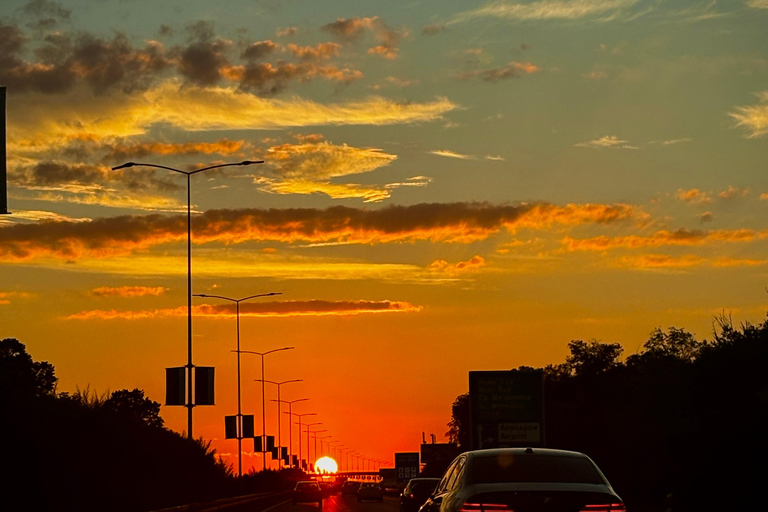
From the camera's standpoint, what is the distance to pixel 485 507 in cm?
1477

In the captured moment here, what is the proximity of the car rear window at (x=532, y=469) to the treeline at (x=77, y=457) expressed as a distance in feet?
62.3

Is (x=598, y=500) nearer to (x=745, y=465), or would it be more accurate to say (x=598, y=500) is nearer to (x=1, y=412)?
(x=745, y=465)

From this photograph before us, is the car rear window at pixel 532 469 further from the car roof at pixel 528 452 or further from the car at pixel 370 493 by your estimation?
the car at pixel 370 493

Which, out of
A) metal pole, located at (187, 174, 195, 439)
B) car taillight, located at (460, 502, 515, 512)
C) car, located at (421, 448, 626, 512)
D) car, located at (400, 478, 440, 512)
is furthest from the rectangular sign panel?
car taillight, located at (460, 502, 515, 512)

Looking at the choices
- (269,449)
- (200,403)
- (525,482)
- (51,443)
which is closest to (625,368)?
(269,449)

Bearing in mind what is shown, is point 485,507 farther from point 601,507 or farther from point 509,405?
point 509,405

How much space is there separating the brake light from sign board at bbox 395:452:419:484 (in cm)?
9636

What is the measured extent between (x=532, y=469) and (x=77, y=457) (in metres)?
26.2

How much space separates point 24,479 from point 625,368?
92935mm

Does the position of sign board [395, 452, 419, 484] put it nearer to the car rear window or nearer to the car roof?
the car roof

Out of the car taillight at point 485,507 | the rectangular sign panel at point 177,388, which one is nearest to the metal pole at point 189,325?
the rectangular sign panel at point 177,388

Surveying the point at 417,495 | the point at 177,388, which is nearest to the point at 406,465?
the point at 177,388

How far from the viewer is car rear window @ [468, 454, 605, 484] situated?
15.5 metres

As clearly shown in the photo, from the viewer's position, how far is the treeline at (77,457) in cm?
3331
